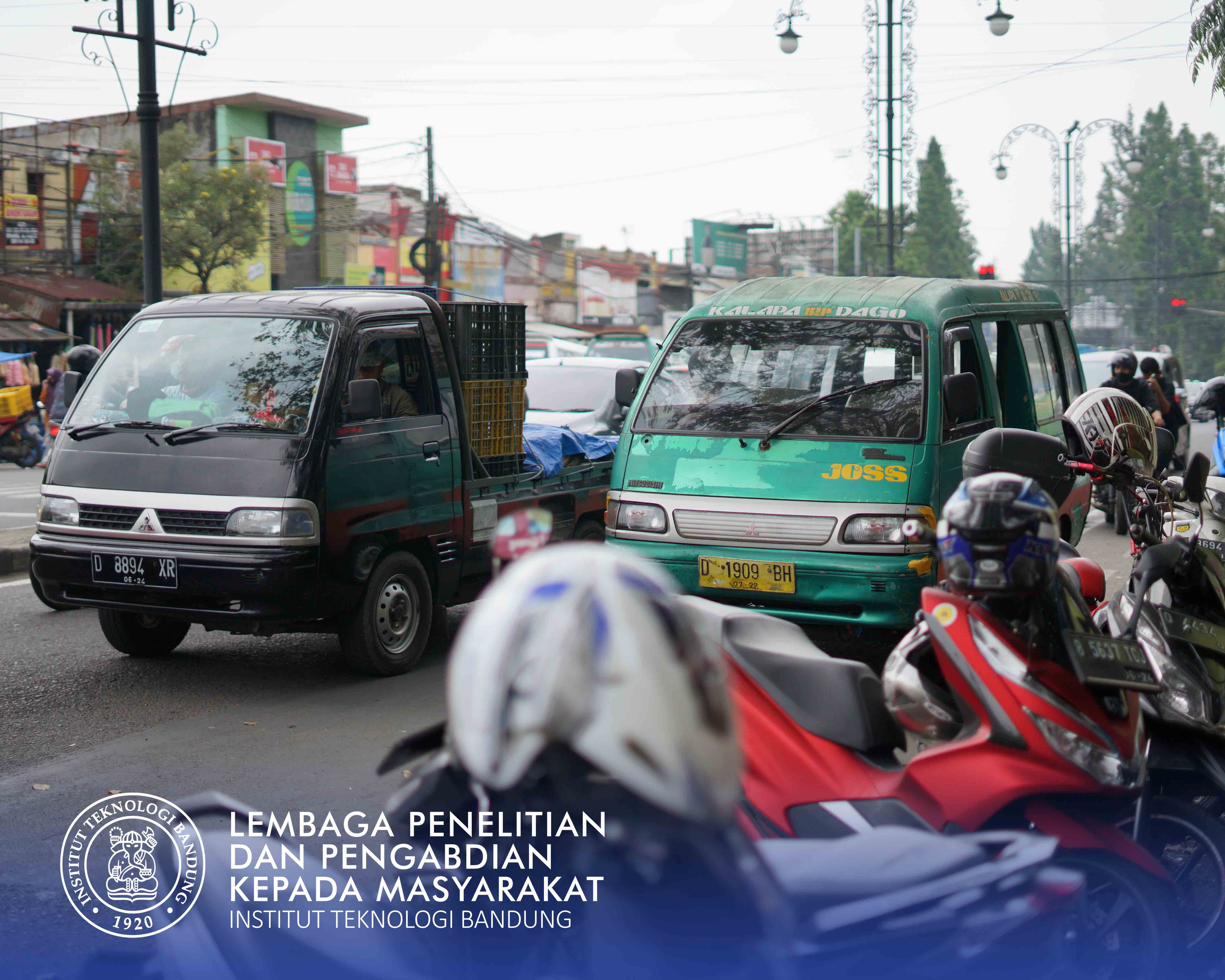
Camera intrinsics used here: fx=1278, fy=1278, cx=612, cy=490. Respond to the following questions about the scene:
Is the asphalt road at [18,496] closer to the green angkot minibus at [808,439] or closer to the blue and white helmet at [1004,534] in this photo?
the green angkot minibus at [808,439]

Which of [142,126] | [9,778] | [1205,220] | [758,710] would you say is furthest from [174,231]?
[1205,220]

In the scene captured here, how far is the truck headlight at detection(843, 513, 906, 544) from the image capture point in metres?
6.25

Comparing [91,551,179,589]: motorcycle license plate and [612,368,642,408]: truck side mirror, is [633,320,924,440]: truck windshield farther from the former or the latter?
[91,551,179,589]: motorcycle license plate

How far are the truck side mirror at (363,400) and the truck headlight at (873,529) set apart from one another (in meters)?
2.44

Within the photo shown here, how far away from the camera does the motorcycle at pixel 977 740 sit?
2.67 meters

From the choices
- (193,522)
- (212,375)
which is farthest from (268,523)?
(212,375)

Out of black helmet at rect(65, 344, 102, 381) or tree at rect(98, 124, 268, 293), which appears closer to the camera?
black helmet at rect(65, 344, 102, 381)

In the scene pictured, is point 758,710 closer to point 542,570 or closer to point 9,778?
point 542,570

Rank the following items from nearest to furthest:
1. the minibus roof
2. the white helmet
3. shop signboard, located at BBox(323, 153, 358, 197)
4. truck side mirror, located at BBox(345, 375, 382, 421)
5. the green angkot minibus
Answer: the white helmet < the green angkot minibus < truck side mirror, located at BBox(345, 375, 382, 421) < the minibus roof < shop signboard, located at BBox(323, 153, 358, 197)

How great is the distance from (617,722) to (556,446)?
22.6 feet

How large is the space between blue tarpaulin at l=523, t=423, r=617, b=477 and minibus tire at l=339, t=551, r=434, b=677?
54.7 inches

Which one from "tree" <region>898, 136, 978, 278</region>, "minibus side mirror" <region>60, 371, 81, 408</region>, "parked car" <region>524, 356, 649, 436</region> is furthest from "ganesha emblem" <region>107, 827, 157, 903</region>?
"tree" <region>898, 136, 978, 278</region>

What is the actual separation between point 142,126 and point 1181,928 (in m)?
11.2

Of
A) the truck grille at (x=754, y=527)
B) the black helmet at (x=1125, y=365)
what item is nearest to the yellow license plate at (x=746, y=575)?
the truck grille at (x=754, y=527)
